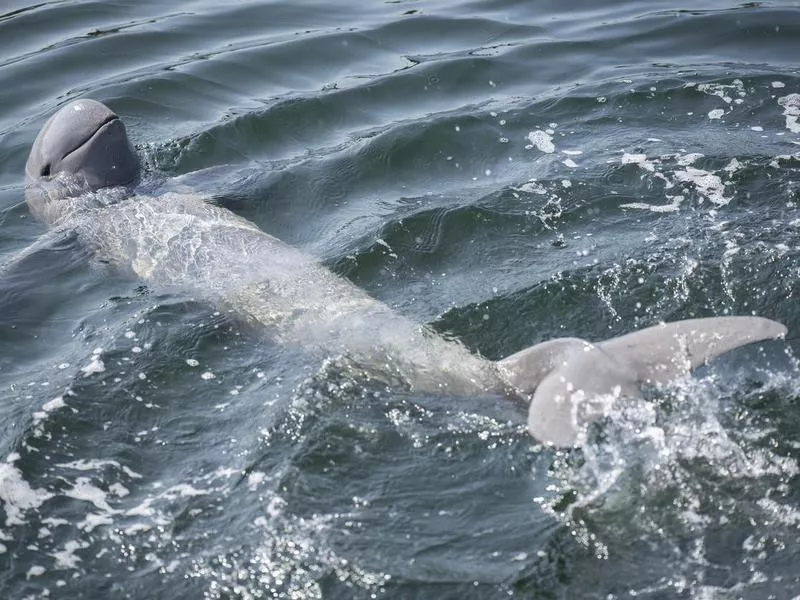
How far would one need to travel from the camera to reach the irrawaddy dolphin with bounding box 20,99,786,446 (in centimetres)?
601

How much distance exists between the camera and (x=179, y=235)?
820cm

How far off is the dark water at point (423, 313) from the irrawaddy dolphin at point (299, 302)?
17cm

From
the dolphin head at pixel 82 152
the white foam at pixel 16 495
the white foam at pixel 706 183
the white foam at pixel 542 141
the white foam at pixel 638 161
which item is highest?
the dolphin head at pixel 82 152

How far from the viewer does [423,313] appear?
7.31 m

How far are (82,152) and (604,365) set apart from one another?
17.5ft

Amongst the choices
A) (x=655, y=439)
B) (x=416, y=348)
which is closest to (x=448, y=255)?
(x=416, y=348)

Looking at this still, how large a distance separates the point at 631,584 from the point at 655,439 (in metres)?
1.10

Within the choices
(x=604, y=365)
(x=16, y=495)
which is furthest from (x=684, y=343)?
(x=16, y=495)

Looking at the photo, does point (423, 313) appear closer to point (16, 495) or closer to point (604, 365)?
point (604, 365)

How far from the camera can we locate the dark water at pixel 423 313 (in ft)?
16.9

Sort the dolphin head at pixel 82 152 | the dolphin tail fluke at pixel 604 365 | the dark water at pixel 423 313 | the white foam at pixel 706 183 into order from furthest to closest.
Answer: the dolphin head at pixel 82 152, the white foam at pixel 706 183, the dolphin tail fluke at pixel 604 365, the dark water at pixel 423 313

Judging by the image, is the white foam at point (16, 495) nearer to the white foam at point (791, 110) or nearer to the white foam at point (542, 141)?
the white foam at point (542, 141)

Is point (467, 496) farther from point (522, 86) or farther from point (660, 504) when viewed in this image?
point (522, 86)

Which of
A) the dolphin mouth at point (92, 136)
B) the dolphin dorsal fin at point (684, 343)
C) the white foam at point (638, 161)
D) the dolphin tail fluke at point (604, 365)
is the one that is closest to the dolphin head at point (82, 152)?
the dolphin mouth at point (92, 136)
